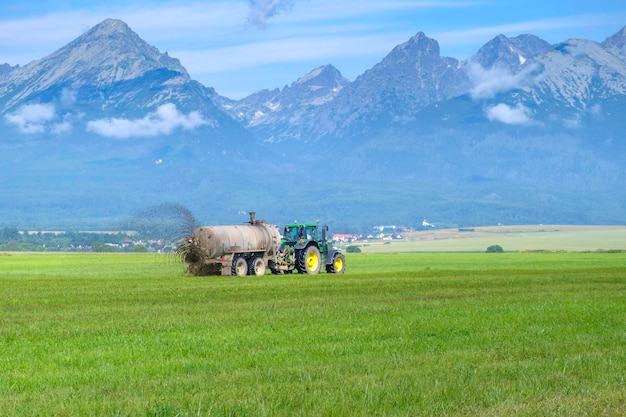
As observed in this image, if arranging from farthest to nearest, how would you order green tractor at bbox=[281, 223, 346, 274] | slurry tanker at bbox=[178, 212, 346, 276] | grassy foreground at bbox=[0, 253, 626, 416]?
1. green tractor at bbox=[281, 223, 346, 274]
2. slurry tanker at bbox=[178, 212, 346, 276]
3. grassy foreground at bbox=[0, 253, 626, 416]

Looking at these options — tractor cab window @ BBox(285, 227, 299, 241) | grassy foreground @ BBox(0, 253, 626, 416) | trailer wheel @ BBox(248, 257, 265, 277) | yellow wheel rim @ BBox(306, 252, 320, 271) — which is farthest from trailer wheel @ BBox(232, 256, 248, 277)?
grassy foreground @ BBox(0, 253, 626, 416)

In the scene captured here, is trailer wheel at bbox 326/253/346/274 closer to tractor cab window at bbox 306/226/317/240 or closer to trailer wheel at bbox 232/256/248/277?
tractor cab window at bbox 306/226/317/240

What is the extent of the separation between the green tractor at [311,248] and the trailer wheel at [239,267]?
329 cm

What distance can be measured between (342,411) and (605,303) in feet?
63.0

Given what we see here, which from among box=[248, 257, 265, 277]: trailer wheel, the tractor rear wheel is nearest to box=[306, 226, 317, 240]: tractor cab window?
the tractor rear wheel

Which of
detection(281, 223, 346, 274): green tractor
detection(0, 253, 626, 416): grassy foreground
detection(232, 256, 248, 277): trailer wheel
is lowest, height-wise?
detection(0, 253, 626, 416): grassy foreground

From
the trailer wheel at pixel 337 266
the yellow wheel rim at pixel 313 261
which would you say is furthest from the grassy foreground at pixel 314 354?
the trailer wheel at pixel 337 266

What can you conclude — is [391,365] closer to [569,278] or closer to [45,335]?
[45,335]

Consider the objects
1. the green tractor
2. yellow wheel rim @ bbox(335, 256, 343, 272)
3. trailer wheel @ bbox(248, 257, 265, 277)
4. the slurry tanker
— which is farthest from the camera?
yellow wheel rim @ bbox(335, 256, 343, 272)

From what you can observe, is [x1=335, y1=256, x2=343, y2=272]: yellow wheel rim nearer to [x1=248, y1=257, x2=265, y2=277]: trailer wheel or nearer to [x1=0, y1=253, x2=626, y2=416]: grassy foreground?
[x1=248, y1=257, x2=265, y2=277]: trailer wheel

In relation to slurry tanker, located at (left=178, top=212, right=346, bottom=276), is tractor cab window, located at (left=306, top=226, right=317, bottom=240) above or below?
above

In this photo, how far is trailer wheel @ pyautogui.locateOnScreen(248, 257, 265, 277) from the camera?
189ft

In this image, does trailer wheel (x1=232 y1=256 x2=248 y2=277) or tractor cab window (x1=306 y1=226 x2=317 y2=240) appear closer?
trailer wheel (x1=232 y1=256 x2=248 y2=277)

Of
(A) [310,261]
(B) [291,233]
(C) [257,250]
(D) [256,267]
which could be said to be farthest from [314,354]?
(B) [291,233]
